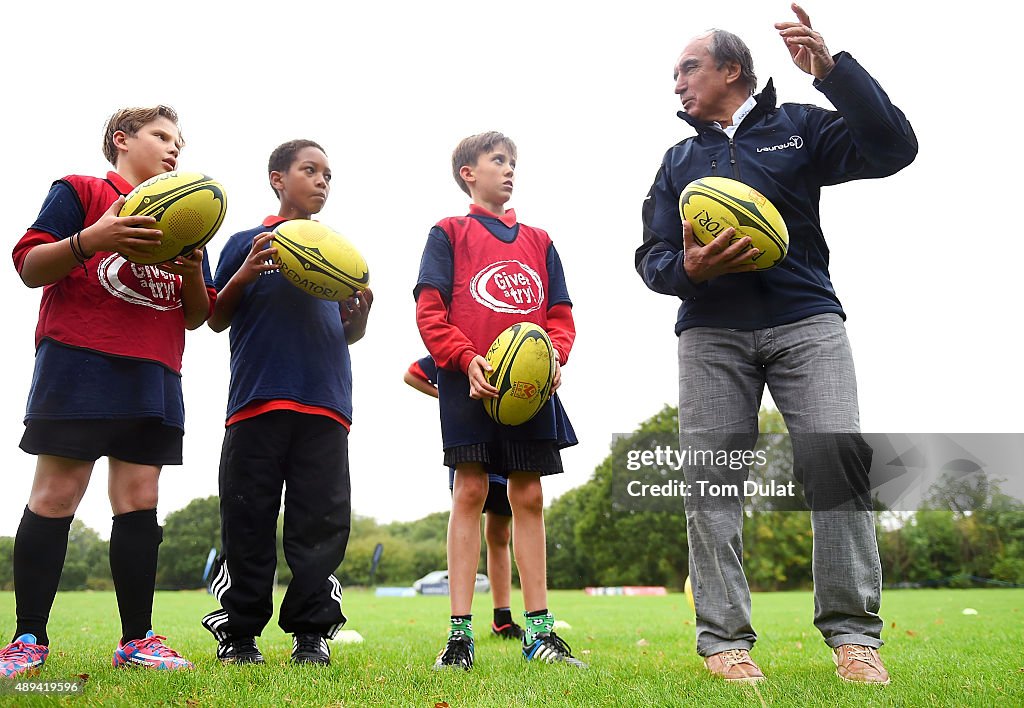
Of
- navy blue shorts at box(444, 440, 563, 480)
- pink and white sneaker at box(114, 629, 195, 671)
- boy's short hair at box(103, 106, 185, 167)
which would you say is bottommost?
pink and white sneaker at box(114, 629, 195, 671)

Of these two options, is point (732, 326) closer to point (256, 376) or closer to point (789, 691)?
point (789, 691)

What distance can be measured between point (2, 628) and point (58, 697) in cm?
306

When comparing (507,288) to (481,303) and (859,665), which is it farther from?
(859,665)

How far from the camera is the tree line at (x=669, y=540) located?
3497cm

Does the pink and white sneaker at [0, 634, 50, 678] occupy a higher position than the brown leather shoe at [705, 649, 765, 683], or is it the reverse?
the pink and white sneaker at [0, 634, 50, 678]

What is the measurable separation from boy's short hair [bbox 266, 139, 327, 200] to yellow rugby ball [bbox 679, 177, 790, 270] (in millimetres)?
2265

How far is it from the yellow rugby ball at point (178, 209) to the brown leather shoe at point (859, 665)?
10.1 ft

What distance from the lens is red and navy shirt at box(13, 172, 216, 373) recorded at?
11.3 feet

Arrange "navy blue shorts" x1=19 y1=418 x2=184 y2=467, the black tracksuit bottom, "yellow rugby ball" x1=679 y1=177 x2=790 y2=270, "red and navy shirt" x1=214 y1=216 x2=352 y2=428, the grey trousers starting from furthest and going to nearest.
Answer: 1. "red and navy shirt" x1=214 y1=216 x2=352 y2=428
2. the black tracksuit bottom
3. "navy blue shorts" x1=19 y1=418 x2=184 y2=467
4. "yellow rugby ball" x1=679 y1=177 x2=790 y2=270
5. the grey trousers

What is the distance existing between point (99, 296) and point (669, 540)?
40740 millimetres

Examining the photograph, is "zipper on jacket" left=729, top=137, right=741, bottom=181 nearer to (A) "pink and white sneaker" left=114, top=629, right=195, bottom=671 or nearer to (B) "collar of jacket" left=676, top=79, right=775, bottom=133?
(B) "collar of jacket" left=676, top=79, right=775, bottom=133

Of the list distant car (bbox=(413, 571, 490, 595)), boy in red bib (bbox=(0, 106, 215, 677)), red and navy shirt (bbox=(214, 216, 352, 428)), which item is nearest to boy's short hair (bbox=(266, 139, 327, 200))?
red and navy shirt (bbox=(214, 216, 352, 428))

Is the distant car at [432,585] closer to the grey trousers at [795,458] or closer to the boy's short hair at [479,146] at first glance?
the boy's short hair at [479,146]

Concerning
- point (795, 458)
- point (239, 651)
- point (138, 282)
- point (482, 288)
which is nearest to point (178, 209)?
point (138, 282)
